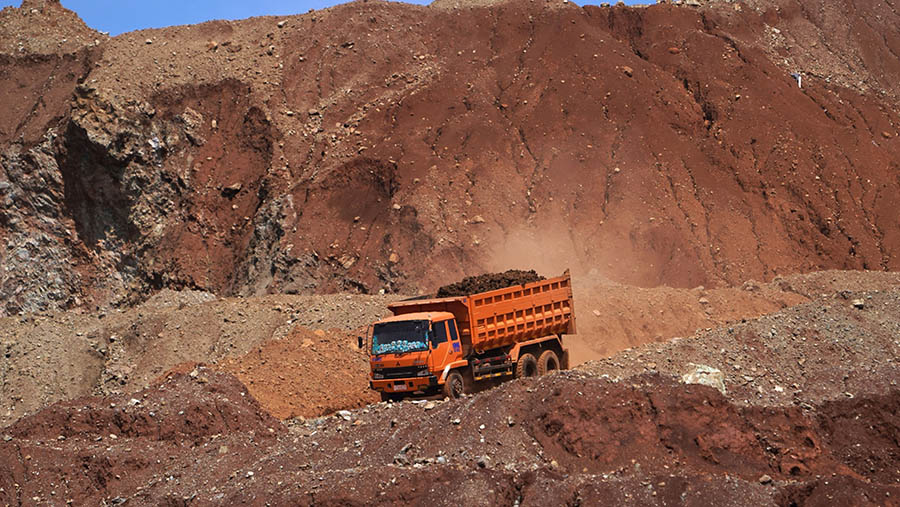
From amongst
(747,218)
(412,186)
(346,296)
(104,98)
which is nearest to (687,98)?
(747,218)

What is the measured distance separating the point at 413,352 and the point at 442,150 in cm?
2124

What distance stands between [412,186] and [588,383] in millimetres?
23825

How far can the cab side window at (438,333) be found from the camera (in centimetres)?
2042

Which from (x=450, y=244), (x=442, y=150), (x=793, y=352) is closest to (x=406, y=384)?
(x=793, y=352)

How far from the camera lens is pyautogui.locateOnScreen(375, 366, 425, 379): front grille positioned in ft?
66.4

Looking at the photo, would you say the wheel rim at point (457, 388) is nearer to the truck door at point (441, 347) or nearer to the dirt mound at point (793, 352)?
the truck door at point (441, 347)

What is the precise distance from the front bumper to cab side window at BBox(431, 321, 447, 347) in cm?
76

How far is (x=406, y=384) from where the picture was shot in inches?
802

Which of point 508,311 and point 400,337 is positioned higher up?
point 508,311

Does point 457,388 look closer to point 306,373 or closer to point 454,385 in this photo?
point 454,385

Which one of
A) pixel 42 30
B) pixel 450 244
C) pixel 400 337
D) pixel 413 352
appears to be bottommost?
pixel 413 352

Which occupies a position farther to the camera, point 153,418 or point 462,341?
point 462,341

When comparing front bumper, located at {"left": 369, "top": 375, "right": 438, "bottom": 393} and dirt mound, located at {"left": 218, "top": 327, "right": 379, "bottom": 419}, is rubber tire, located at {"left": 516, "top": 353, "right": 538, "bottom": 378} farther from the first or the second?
dirt mound, located at {"left": 218, "top": 327, "right": 379, "bottom": 419}

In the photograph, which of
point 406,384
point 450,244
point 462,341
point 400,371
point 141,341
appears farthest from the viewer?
point 450,244
